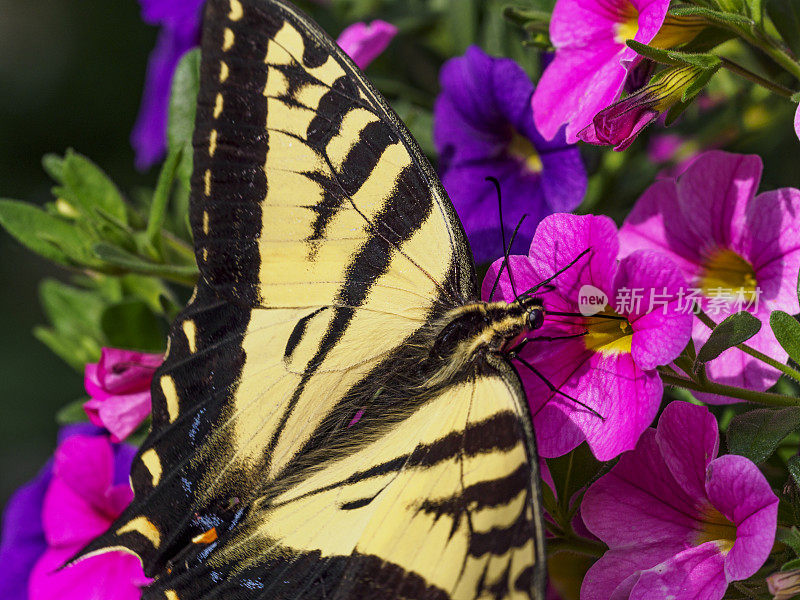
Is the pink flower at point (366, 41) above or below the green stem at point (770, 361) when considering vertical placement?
above

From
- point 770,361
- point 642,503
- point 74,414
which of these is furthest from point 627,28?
point 74,414

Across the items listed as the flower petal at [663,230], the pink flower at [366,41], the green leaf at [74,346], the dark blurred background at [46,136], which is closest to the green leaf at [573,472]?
the flower petal at [663,230]

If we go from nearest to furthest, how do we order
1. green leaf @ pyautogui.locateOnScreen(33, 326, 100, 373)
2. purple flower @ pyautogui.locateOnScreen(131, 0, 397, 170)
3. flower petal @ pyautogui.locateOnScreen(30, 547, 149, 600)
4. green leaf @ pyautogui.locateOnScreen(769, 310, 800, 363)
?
1. green leaf @ pyautogui.locateOnScreen(769, 310, 800, 363)
2. flower petal @ pyautogui.locateOnScreen(30, 547, 149, 600)
3. green leaf @ pyautogui.locateOnScreen(33, 326, 100, 373)
4. purple flower @ pyautogui.locateOnScreen(131, 0, 397, 170)

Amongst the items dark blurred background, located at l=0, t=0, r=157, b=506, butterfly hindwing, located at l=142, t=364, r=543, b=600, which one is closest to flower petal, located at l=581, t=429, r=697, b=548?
butterfly hindwing, located at l=142, t=364, r=543, b=600

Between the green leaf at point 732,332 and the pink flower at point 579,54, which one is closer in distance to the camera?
the green leaf at point 732,332

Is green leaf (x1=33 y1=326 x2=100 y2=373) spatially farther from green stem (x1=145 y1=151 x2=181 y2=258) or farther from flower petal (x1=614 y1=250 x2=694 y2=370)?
flower petal (x1=614 y1=250 x2=694 y2=370)

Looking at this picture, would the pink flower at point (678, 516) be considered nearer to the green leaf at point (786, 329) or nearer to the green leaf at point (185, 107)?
the green leaf at point (786, 329)

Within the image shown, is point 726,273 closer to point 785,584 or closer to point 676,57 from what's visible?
point 676,57

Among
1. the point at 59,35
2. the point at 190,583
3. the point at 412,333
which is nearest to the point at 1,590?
the point at 190,583
